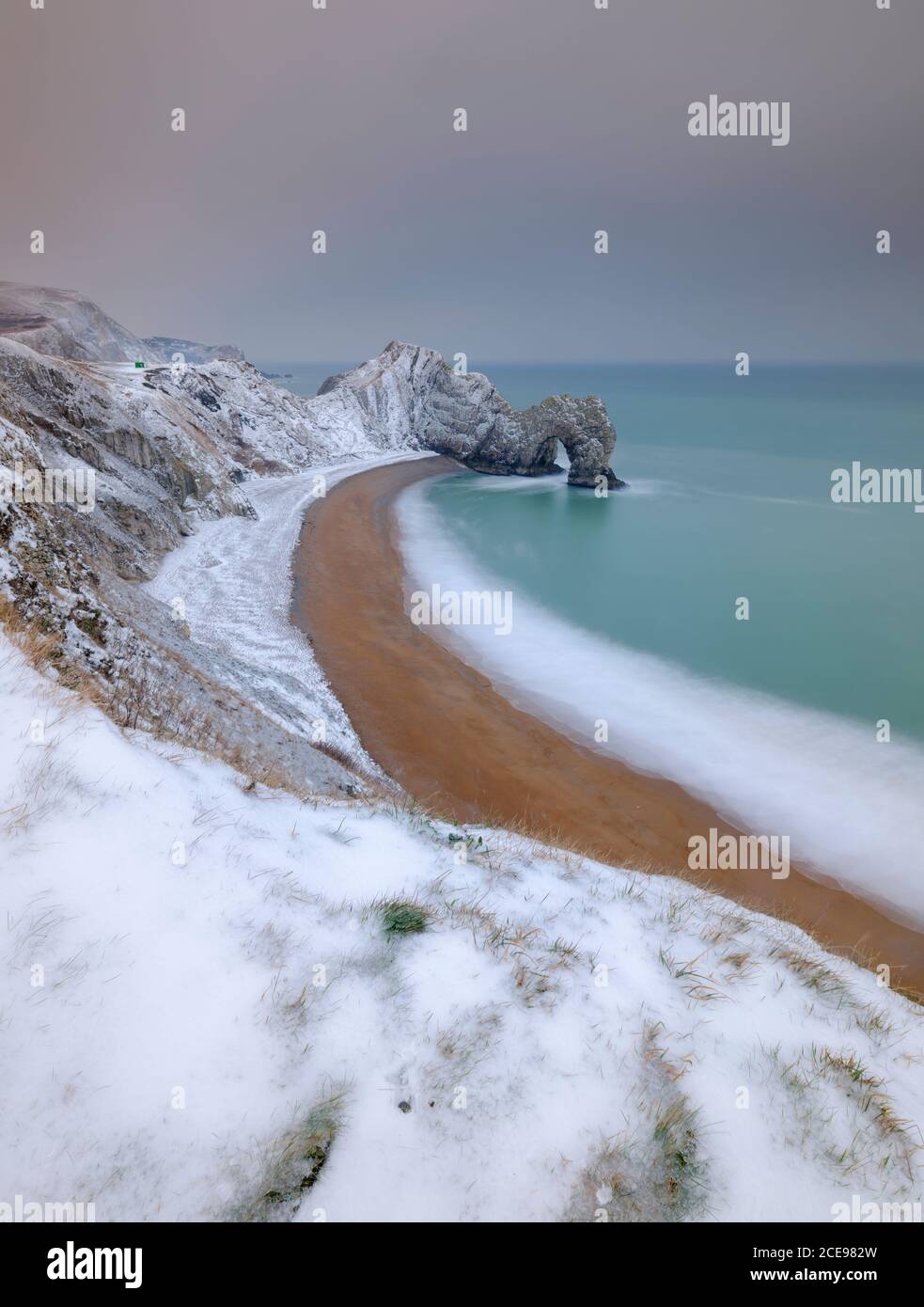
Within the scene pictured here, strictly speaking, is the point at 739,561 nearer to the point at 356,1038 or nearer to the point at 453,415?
the point at 356,1038

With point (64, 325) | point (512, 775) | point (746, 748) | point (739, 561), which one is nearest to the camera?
point (512, 775)

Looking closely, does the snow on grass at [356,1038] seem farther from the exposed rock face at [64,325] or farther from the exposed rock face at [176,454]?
the exposed rock face at [64,325]

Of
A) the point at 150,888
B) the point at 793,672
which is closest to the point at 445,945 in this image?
the point at 150,888

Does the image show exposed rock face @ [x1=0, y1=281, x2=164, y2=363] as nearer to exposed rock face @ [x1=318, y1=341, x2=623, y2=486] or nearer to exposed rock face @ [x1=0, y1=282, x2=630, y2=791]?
exposed rock face @ [x1=0, y1=282, x2=630, y2=791]

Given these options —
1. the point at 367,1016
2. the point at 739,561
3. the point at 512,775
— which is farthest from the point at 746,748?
the point at 739,561

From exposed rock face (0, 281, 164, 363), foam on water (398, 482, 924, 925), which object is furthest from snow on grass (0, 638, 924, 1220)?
exposed rock face (0, 281, 164, 363)
